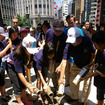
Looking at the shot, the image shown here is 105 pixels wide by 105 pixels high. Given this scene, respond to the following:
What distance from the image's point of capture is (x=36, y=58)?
223cm

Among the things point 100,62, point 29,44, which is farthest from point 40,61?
point 100,62

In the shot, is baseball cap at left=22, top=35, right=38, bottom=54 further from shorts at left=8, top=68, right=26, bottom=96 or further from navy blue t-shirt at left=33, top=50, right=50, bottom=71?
shorts at left=8, top=68, right=26, bottom=96

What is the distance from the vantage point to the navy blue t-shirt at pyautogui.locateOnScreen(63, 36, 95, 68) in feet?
6.89

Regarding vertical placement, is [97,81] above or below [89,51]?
below

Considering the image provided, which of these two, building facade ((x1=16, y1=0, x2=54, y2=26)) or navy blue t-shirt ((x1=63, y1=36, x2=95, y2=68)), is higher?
building facade ((x1=16, y1=0, x2=54, y2=26))

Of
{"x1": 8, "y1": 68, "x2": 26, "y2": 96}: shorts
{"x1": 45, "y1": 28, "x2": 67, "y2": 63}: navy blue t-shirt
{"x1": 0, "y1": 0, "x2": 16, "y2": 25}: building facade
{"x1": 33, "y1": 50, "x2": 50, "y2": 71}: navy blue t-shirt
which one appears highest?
{"x1": 0, "y1": 0, "x2": 16, "y2": 25}: building facade

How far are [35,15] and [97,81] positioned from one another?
55320mm

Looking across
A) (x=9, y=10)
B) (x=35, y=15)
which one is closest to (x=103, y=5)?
(x=35, y=15)

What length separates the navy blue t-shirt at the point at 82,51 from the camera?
2.10 metres

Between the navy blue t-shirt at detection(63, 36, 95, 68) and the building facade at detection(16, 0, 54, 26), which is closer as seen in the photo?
the navy blue t-shirt at detection(63, 36, 95, 68)

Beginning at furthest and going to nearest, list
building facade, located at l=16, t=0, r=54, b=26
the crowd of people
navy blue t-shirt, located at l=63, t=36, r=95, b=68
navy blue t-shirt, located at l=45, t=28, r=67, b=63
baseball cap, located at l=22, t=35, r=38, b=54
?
building facade, located at l=16, t=0, r=54, b=26 → navy blue t-shirt, located at l=45, t=28, r=67, b=63 → navy blue t-shirt, located at l=63, t=36, r=95, b=68 → baseball cap, located at l=22, t=35, r=38, b=54 → the crowd of people

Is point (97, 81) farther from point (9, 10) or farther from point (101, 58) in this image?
point (9, 10)

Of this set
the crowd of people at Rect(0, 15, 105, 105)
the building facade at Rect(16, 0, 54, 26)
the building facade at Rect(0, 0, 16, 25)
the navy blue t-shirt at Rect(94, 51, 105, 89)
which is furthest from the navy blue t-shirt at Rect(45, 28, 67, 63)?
the building facade at Rect(16, 0, 54, 26)

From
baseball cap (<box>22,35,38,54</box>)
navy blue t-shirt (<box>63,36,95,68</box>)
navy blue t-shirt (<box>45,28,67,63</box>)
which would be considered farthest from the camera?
navy blue t-shirt (<box>45,28,67,63</box>)
